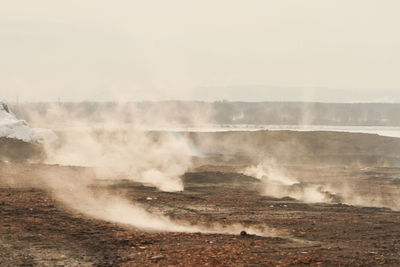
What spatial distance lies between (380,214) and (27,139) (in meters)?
34.7

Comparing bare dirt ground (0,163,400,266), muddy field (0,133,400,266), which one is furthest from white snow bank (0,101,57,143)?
bare dirt ground (0,163,400,266)

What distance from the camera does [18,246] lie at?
1302 cm

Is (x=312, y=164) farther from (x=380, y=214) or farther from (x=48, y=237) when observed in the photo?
(x=48, y=237)

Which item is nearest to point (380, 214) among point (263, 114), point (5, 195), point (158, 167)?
point (5, 195)

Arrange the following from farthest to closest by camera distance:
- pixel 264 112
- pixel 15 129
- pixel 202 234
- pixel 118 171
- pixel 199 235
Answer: pixel 264 112 → pixel 15 129 → pixel 118 171 → pixel 202 234 → pixel 199 235

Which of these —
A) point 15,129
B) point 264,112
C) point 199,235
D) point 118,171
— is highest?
point 264,112

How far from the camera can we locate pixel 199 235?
14961mm

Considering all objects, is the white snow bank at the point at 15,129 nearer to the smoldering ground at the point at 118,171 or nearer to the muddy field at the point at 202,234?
the smoldering ground at the point at 118,171

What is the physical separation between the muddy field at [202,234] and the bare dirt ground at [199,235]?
0.08 ft

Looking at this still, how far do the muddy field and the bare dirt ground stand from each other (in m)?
0.02

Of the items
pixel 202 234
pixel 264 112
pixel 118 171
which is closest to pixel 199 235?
pixel 202 234

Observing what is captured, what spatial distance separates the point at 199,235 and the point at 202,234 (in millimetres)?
281

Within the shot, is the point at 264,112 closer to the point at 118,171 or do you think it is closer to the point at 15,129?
the point at 15,129

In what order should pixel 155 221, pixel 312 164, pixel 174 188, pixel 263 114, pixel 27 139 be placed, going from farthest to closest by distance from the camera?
pixel 263 114, pixel 312 164, pixel 27 139, pixel 174 188, pixel 155 221
